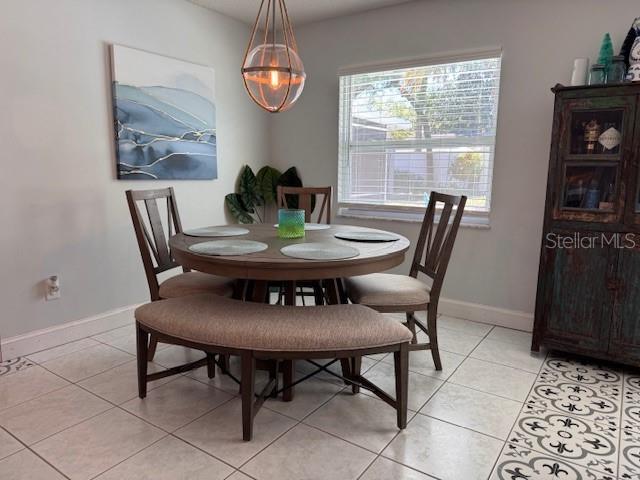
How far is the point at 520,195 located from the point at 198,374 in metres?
2.39

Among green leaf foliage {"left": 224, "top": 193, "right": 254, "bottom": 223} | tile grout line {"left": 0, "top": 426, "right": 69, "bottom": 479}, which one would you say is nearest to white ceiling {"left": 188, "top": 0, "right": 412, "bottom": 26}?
green leaf foliage {"left": 224, "top": 193, "right": 254, "bottom": 223}

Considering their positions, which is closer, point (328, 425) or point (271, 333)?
point (271, 333)

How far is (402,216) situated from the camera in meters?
3.50

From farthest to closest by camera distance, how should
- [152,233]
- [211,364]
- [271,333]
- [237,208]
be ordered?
[237,208]
[152,233]
[211,364]
[271,333]

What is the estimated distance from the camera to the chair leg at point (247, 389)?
5.45 feet

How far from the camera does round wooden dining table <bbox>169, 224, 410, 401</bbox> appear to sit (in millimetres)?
1755

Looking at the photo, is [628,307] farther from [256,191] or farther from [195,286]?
[256,191]

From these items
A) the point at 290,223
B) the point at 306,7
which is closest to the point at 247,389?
the point at 290,223

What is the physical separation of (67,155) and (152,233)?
0.78 meters

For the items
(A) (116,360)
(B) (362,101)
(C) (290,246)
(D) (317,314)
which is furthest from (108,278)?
(B) (362,101)

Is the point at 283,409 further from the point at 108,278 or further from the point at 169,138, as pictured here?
the point at 169,138

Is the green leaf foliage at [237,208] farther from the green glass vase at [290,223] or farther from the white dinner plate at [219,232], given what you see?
the green glass vase at [290,223]

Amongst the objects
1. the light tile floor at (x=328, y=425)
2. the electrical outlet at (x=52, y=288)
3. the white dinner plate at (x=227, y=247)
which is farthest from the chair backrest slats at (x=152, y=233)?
the electrical outlet at (x=52, y=288)

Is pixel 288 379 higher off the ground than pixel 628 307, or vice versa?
pixel 628 307
